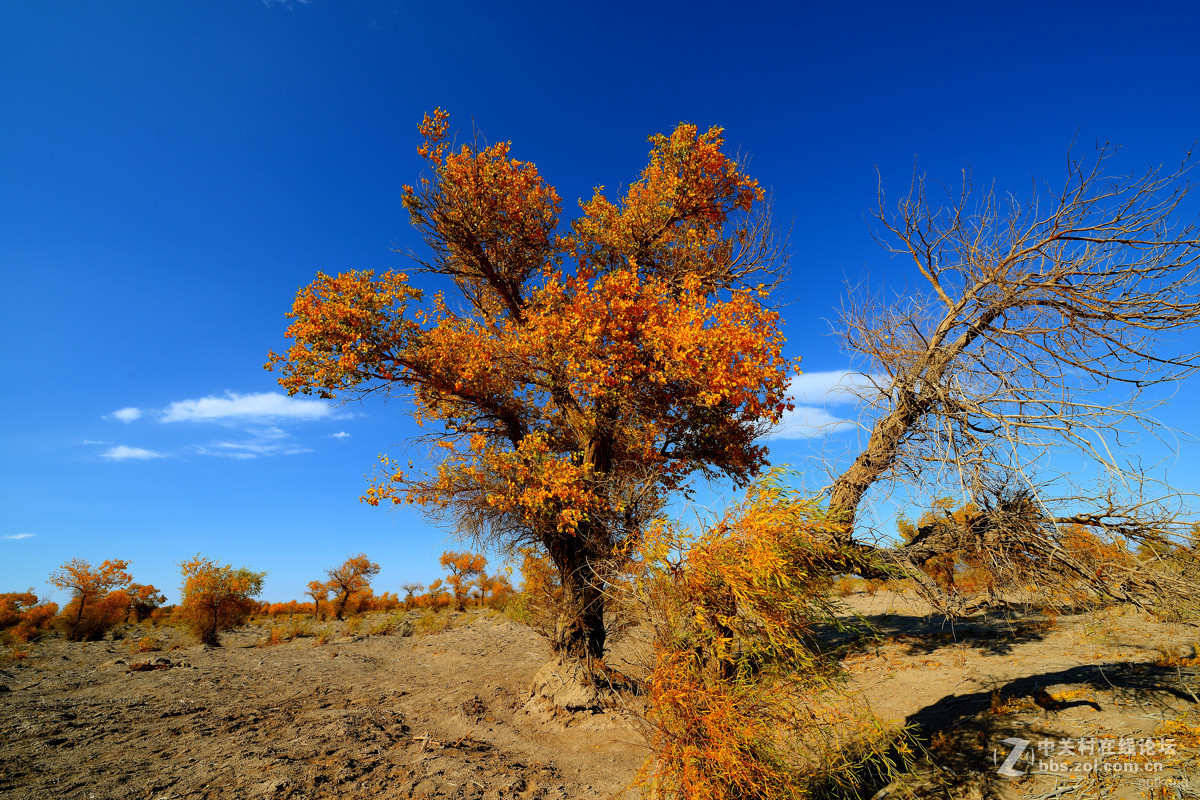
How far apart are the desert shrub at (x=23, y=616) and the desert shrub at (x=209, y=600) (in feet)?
16.1

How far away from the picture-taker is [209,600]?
17750 mm

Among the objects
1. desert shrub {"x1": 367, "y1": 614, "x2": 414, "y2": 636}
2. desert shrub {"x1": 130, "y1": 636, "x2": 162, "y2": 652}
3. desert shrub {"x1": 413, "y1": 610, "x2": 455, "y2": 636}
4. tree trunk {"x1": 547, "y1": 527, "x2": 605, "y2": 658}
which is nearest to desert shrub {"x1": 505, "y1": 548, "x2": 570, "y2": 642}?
tree trunk {"x1": 547, "y1": 527, "x2": 605, "y2": 658}

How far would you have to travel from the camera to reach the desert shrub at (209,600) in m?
17.3

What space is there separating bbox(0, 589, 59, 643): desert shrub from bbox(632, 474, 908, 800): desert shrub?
2534 centimetres

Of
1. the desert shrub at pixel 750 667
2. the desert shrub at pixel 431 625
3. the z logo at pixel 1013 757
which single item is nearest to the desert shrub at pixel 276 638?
the desert shrub at pixel 431 625

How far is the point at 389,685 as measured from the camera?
12023 mm

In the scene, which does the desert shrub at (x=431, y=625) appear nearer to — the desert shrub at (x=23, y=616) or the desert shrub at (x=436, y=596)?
the desert shrub at (x=436, y=596)

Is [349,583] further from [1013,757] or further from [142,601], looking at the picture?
[1013,757]

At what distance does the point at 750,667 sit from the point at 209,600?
21.8m

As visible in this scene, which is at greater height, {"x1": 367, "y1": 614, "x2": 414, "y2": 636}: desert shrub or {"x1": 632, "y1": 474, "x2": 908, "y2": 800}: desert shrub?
{"x1": 632, "y1": 474, "x2": 908, "y2": 800}: desert shrub

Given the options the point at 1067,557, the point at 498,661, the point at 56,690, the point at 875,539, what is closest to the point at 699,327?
the point at 875,539

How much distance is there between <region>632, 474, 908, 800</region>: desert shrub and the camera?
173 inches

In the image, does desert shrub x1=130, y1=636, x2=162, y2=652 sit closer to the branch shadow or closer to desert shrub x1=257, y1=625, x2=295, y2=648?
desert shrub x1=257, y1=625, x2=295, y2=648

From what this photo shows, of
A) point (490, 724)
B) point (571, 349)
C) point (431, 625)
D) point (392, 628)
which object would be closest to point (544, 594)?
point (490, 724)
